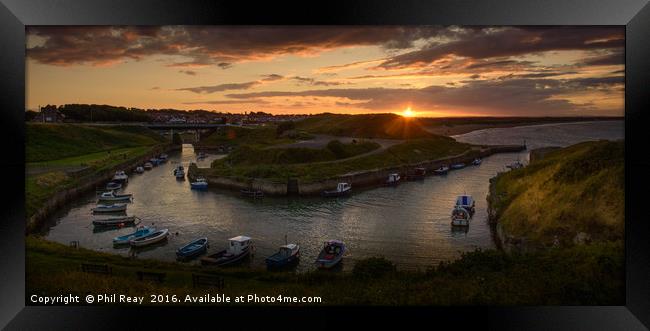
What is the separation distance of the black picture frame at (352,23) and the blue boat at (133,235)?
2399 mm

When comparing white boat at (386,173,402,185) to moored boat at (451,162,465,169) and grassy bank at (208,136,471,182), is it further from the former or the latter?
moored boat at (451,162,465,169)

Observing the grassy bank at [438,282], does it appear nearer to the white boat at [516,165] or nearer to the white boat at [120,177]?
the white boat at [516,165]

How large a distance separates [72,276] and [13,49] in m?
3.34

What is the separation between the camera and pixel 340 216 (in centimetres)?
986

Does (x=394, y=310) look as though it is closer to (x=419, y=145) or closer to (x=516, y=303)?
(x=516, y=303)

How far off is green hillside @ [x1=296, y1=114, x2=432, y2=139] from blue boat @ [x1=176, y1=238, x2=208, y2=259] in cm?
314

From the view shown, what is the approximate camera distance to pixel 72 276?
670cm

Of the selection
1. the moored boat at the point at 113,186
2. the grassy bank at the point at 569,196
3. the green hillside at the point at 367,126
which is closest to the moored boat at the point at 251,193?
the green hillside at the point at 367,126

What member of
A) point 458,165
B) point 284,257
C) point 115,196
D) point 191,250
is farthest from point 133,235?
point 458,165

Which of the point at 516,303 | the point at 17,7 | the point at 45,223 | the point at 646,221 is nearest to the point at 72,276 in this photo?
the point at 45,223

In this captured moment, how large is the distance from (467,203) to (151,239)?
6400 mm

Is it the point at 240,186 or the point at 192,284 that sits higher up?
the point at 240,186

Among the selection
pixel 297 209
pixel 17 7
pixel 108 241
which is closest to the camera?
pixel 17 7

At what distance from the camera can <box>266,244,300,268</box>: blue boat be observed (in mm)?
8070
